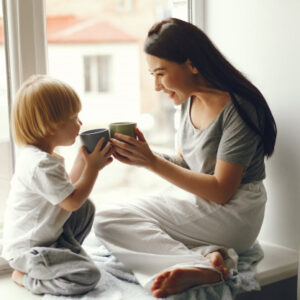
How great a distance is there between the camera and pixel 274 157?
1606mm

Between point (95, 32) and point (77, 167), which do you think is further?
point (95, 32)

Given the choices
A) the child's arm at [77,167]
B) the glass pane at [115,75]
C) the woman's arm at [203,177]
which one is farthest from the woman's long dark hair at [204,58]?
the glass pane at [115,75]

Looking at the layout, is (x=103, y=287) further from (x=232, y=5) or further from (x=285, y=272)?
(x=232, y=5)

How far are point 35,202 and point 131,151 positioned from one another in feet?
0.96

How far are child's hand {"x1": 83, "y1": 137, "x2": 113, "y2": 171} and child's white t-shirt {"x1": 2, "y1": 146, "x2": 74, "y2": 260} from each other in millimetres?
71

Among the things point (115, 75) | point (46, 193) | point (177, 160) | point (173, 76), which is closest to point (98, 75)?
point (115, 75)

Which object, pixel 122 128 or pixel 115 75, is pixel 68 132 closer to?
pixel 122 128

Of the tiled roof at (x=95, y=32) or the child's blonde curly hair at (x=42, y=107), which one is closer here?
the child's blonde curly hair at (x=42, y=107)

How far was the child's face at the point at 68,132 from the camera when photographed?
1.22 meters

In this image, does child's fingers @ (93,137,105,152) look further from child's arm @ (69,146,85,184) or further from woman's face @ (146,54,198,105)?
woman's face @ (146,54,198,105)

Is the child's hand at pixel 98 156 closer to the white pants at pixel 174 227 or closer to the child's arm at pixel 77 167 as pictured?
the child's arm at pixel 77 167

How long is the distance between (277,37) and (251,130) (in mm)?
379

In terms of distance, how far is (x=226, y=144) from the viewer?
4.42ft

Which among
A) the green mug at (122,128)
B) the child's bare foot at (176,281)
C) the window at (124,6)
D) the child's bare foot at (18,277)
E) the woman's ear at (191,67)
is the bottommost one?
the child's bare foot at (18,277)
